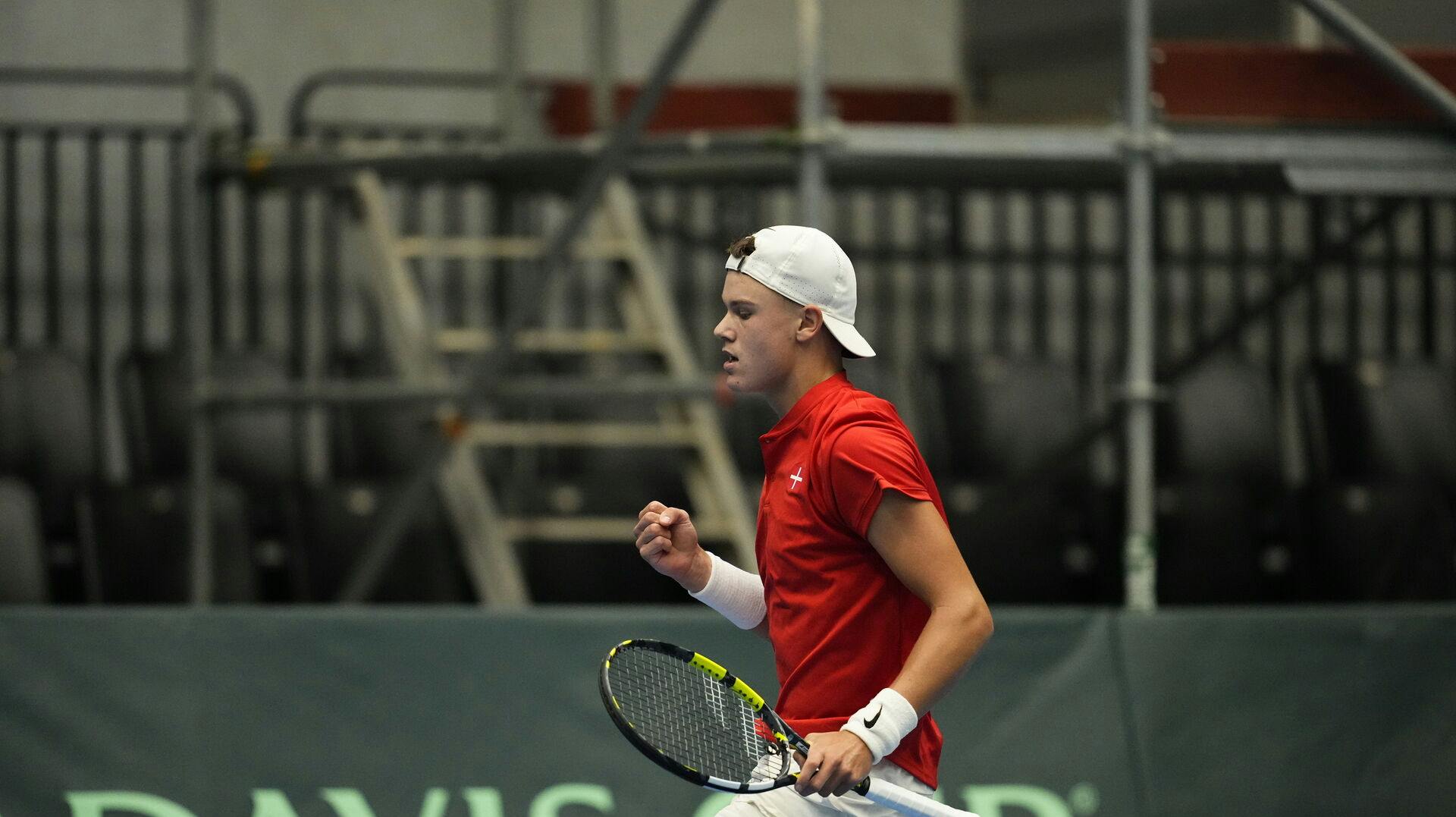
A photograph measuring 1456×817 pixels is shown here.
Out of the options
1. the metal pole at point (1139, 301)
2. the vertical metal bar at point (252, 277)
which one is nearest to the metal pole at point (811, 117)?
the metal pole at point (1139, 301)

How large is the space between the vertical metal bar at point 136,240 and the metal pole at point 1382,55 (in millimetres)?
5486

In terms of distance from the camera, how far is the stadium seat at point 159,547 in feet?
23.8

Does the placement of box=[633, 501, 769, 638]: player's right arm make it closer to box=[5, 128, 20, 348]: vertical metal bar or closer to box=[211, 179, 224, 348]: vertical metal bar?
box=[211, 179, 224, 348]: vertical metal bar

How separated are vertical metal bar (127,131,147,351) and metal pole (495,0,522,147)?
1998mm

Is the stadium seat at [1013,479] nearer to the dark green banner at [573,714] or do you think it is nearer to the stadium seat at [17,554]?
the dark green banner at [573,714]

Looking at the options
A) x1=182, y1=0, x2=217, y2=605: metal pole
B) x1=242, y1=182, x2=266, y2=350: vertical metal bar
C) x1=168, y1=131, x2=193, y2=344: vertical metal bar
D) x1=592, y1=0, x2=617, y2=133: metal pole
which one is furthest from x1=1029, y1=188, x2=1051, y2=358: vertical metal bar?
x1=182, y1=0, x2=217, y2=605: metal pole

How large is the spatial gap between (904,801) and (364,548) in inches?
182

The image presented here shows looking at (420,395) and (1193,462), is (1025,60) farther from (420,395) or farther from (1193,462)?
(420,395)

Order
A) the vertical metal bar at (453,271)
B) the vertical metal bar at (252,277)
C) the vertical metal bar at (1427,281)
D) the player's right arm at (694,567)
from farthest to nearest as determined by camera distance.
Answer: the vertical metal bar at (1427,281), the vertical metal bar at (453,271), the vertical metal bar at (252,277), the player's right arm at (694,567)

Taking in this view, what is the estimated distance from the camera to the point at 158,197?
9.20m

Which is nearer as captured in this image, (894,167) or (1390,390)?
(894,167)

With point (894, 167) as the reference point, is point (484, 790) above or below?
below

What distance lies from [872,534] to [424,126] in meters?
6.99

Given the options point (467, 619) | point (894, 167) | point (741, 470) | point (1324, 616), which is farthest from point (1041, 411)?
point (467, 619)
